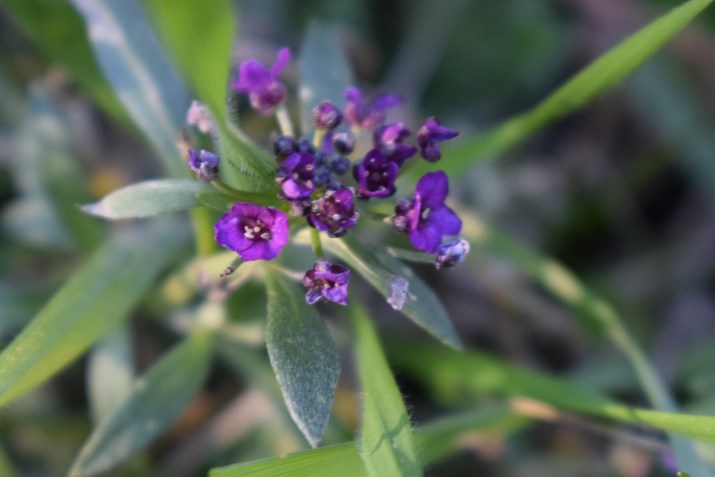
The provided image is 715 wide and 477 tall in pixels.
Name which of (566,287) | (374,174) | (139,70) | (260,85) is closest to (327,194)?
(374,174)

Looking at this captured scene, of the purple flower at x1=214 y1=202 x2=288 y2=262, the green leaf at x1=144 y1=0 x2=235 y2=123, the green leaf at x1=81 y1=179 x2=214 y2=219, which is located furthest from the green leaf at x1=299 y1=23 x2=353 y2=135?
the green leaf at x1=144 y1=0 x2=235 y2=123

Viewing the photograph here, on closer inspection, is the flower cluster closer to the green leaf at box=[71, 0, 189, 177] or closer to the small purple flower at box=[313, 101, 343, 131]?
the small purple flower at box=[313, 101, 343, 131]

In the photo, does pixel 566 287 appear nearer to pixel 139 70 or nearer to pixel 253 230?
pixel 253 230

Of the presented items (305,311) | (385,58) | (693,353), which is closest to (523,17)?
(385,58)

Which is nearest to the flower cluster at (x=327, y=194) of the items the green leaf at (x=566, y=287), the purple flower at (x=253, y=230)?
the purple flower at (x=253, y=230)

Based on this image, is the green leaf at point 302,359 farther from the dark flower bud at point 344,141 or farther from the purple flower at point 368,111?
the purple flower at point 368,111

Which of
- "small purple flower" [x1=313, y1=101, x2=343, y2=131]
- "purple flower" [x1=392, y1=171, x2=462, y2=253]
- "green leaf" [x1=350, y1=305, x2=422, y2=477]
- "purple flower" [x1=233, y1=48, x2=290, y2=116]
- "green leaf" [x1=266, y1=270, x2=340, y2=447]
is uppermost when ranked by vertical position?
"purple flower" [x1=233, y1=48, x2=290, y2=116]
